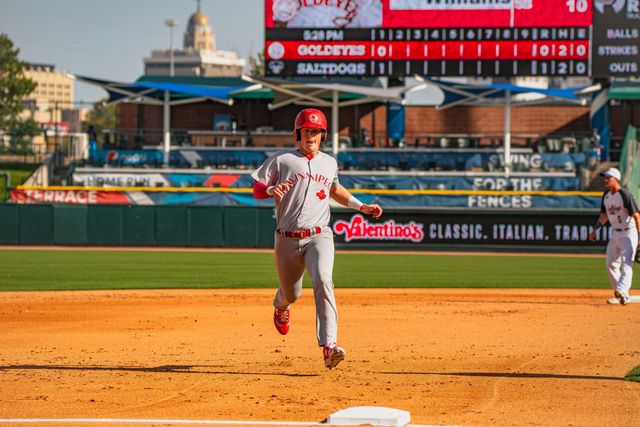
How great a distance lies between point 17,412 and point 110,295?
31.4 ft

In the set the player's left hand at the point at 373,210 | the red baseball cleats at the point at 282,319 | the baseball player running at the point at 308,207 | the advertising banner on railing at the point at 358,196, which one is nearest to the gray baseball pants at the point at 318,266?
the baseball player running at the point at 308,207

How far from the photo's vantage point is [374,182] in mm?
34562

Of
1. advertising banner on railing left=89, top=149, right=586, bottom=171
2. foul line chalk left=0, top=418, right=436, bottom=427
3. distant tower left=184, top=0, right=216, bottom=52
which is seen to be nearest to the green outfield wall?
advertising banner on railing left=89, top=149, right=586, bottom=171

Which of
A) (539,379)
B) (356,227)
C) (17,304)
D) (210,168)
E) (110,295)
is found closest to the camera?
(539,379)

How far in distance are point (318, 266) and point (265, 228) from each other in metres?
21.8

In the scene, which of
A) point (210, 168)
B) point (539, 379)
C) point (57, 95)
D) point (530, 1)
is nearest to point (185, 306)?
point (539, 379)

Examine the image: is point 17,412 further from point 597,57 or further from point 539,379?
point 597,57

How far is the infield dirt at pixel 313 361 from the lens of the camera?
7.31 metres

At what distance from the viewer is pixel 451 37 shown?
1195 inches

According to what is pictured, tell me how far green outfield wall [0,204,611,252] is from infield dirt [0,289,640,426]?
13.9 m

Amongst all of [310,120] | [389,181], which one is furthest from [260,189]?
[389,181]

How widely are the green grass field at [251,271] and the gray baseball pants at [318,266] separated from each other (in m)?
9.92

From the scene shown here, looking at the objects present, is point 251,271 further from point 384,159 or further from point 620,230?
point 384,159

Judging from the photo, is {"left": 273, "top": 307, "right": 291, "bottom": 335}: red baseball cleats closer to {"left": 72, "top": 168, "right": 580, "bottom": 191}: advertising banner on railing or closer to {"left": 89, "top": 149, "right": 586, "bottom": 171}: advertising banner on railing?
{"left": 72, "top": 168, "right": 580, "bottom": 191}: advertising banner on railing
